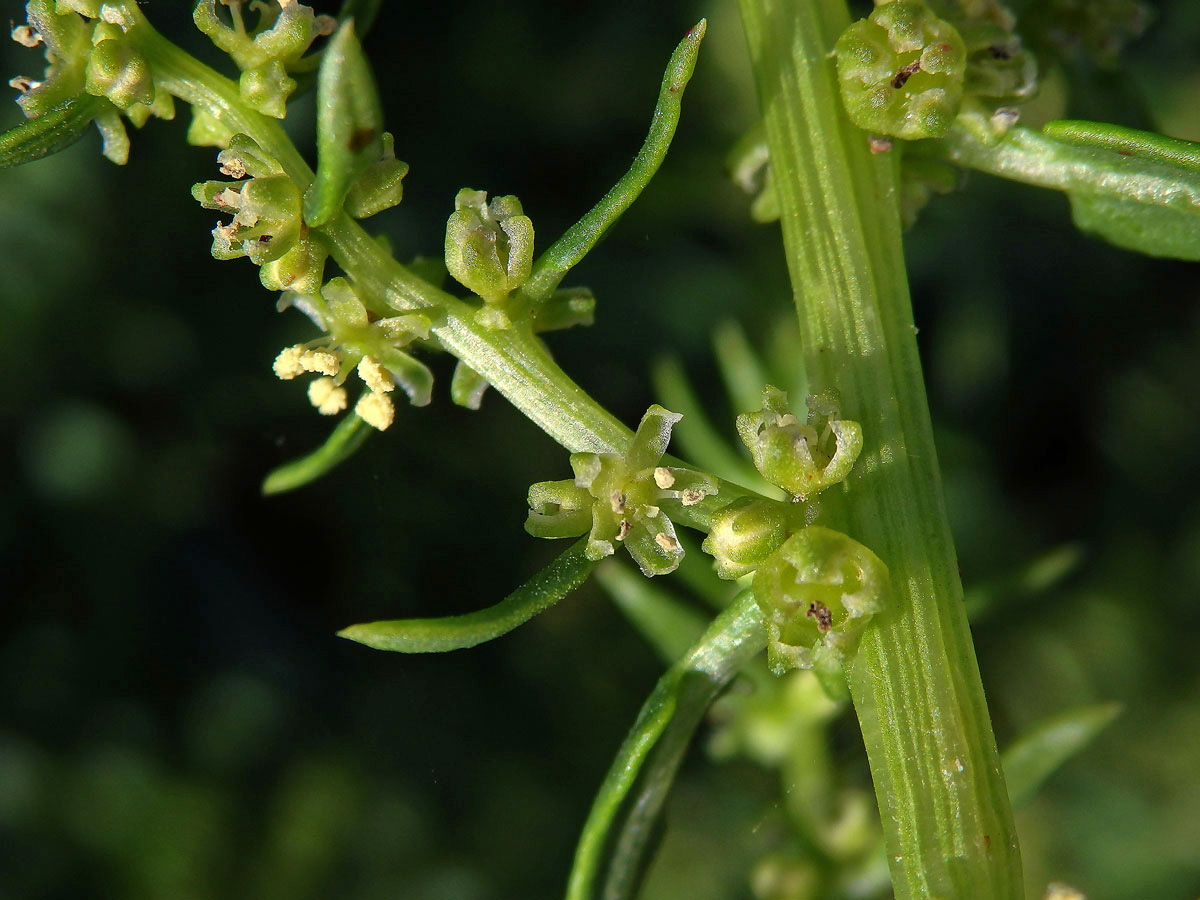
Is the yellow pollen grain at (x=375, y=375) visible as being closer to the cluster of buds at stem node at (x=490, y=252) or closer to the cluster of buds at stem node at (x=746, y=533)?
the cluster of buds at stem node at (x=490, y=252)

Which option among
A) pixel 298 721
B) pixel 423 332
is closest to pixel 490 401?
pixel 298 721

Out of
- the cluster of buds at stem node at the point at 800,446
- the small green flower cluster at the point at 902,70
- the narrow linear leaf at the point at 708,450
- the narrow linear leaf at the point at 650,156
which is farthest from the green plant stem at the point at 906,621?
the narrow linear leaf at the point at 708,450

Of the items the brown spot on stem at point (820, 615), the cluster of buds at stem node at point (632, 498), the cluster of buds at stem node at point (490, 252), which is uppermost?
the cluster of buds at stem node at point (490, 252)

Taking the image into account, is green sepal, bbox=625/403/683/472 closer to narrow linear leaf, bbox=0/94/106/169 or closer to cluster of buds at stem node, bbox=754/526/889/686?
cluster of buds at stem node, bbox=754/526/889/686

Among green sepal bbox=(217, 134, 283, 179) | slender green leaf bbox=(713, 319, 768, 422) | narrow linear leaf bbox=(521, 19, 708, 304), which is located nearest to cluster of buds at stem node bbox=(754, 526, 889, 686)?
narrow linear leaf bbox=(521, 19, 708, 304)

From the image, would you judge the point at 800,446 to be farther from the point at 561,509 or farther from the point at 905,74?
the point at 905,74

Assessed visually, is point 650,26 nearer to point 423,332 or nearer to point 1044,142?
point 1044,142
